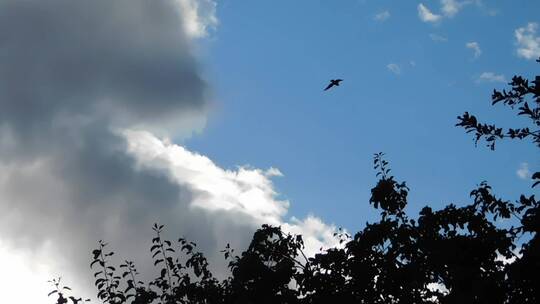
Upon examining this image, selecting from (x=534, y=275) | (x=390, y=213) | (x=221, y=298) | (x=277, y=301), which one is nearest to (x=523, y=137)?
(x=534, y=275)

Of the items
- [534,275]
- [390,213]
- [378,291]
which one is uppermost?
[390,213]

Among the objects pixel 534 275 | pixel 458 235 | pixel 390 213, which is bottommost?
pixel 534 275

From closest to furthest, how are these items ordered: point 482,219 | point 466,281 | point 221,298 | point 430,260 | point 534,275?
point 534,275 < point 466,281 < point 430,260 < point 482,219 < point 221,298

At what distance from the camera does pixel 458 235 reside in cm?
1183

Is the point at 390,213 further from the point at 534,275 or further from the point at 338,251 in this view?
the point at 534,275

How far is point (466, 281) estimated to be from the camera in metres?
10.6

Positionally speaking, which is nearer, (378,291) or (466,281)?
(466,281)

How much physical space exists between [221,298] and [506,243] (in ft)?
24.4

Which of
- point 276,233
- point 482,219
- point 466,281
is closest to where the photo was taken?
point 466,281

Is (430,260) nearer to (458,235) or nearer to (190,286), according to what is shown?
(458,235)

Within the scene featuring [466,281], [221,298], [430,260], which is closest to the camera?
[466,281]

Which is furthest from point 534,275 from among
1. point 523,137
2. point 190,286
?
point 190,286

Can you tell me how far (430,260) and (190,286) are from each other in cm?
724

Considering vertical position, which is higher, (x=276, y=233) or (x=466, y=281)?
(x=276, y=233)
